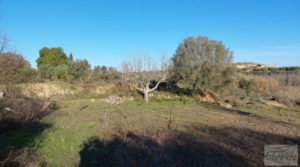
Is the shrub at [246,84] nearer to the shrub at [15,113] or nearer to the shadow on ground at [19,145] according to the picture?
the shrub at [15,113]

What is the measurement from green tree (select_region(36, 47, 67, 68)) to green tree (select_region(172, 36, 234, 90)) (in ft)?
66.0

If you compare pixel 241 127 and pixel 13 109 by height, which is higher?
pixel 13 109

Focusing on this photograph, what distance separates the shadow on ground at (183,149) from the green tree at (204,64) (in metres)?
12.5

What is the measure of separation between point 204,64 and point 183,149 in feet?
50.2

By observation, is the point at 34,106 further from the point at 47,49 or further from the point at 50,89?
the point at 47,49

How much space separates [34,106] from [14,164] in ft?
22.2

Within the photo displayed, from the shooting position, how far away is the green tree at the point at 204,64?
20531 millimetres

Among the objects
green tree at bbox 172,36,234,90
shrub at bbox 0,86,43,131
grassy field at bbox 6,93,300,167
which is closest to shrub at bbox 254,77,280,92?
green tree at bbox 172,36,234,90

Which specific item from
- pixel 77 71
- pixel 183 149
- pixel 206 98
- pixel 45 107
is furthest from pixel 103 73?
pixel 183 149

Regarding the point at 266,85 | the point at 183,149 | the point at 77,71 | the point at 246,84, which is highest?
the point at 77,71

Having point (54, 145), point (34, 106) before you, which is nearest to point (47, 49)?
point (34, 106)

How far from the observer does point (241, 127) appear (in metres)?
9.18

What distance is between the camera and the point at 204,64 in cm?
2077

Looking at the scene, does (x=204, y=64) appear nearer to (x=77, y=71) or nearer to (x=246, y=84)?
(x=246, y=84)
